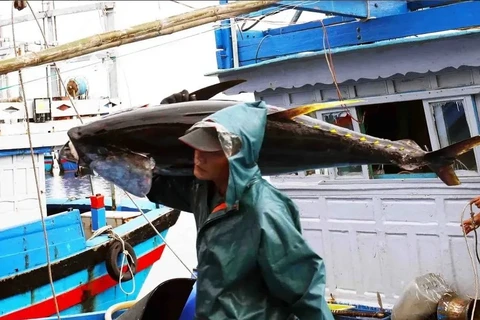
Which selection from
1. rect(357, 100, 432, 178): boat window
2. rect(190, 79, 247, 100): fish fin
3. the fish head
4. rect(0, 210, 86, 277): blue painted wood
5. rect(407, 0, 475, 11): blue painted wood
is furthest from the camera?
rect(0, 210, 86, 277): blue painted wood

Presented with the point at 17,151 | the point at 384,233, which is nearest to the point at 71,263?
the point at 17,151

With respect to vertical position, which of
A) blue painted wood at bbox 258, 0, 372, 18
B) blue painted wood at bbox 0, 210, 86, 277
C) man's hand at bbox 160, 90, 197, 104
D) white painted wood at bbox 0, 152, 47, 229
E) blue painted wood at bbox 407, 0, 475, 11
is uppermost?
blue painted wood at bbox 407, 0, 475, 11

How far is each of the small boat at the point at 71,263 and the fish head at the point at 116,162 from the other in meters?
3.98

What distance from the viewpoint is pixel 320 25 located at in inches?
260

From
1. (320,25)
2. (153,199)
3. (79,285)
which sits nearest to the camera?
(153,199)

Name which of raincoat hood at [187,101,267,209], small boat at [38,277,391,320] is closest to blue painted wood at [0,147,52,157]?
small boat at [38,277,391,320]

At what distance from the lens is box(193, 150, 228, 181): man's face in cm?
273

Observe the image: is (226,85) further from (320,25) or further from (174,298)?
(320,25)

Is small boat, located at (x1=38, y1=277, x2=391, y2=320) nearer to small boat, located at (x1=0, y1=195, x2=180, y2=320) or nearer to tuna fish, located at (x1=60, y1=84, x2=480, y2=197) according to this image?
tuna fish, located at (x1=60, y1=84, x2=480, y2=197)

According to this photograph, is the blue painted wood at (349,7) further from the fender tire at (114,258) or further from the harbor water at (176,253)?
the harbor water at (176,253)

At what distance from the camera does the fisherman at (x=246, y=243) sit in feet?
8.58

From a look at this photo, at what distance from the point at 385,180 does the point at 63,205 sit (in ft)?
26.0

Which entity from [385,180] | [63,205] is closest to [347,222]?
[385,180]

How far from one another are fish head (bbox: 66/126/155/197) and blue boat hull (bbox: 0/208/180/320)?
15.1 feet
